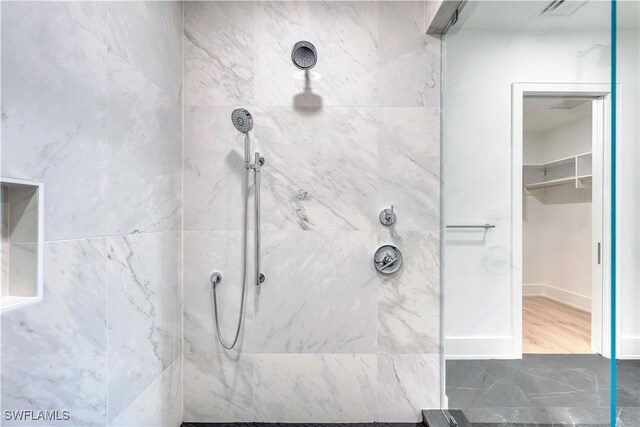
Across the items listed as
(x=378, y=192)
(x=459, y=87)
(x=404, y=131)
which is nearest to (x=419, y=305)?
(x=378, y=192)

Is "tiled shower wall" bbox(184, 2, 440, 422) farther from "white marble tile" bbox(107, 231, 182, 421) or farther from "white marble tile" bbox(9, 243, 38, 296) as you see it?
"white marble tile" bbox(9, 243, 38, 296)

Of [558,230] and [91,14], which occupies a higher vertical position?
[91,14]

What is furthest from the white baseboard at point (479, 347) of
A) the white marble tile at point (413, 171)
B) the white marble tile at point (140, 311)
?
the white marble tile at point (140, 311)

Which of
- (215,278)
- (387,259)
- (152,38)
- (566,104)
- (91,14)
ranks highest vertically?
(152,38)

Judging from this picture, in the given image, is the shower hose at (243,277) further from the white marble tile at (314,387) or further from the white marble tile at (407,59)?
the white marble tile at (407,59)

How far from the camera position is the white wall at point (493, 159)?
0.94 m

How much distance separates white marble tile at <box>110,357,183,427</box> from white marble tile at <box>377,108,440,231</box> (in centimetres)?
134

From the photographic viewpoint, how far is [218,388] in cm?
154

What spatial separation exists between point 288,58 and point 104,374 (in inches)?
61.9

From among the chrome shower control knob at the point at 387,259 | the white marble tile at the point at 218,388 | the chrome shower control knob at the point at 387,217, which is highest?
the chrome shower control knob at the point at 387,217

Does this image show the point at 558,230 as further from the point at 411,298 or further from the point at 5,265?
the point at 5,265

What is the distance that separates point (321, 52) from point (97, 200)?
124cm

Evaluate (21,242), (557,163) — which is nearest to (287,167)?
(21,242)

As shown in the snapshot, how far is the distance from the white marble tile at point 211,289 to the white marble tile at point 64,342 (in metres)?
0.57
